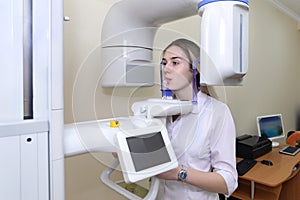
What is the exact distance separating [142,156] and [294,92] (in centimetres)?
402

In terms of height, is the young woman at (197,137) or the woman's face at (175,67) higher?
the woman's face at (175,67)

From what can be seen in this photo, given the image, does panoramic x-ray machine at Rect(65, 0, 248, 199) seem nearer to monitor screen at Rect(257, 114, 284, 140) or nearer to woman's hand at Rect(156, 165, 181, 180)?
woman's hand at Rect(156, 165, 181, 180)

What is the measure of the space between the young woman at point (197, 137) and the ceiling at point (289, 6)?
2740 mm

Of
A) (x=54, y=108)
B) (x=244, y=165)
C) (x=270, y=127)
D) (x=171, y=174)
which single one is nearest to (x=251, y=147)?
(x=244, y=165)

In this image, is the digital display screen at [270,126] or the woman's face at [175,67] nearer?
the woman's face at [175,67]

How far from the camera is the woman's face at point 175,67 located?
2.76 feet

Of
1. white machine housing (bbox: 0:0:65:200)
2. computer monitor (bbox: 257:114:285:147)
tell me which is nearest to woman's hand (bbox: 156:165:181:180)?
white machine housing (bbox: 0:0:65:200)

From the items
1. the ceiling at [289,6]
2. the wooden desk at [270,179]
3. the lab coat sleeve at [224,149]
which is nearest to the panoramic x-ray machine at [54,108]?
the lab coat sleeve at [224,149]

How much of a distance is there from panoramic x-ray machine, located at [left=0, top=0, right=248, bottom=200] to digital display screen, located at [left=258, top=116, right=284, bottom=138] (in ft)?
7.33

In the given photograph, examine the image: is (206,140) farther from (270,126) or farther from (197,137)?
(270,126)

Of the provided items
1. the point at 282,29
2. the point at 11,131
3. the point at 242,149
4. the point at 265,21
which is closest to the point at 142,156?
the point at 11,131

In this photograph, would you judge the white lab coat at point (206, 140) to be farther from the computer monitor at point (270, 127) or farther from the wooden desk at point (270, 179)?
the computer monitor at point (270, 127)

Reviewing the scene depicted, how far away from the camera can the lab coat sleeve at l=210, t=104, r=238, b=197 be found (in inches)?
36.7

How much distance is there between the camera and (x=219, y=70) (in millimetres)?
671
